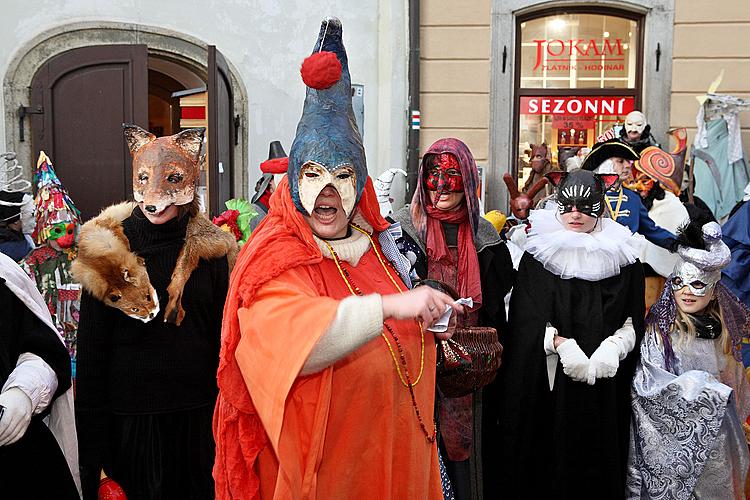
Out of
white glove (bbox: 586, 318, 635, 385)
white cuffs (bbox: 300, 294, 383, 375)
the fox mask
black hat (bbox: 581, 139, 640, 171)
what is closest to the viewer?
white cuffs (bbox: 300, 294, 383, 375)

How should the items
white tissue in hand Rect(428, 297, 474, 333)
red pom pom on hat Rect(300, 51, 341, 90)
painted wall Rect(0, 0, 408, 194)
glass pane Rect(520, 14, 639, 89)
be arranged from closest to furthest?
white tissue in hand Rect(428, 297, 474, 333) < red pom pom on hat Rect(300, 51, 341, 90) < painted wall Rect(0, 0, 408, 194) < glass pane Rect(520, 14, 639, 89)

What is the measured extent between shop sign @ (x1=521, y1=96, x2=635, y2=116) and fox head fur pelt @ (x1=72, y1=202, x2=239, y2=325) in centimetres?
603

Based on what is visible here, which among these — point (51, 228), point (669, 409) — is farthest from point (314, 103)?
point (51, 228)

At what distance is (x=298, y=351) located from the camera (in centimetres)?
208

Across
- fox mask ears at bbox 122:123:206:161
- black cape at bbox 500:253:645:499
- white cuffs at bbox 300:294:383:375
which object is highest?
fox mask ears at bbox 122:123:206:161

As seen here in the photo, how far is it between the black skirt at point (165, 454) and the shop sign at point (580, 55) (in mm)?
6601

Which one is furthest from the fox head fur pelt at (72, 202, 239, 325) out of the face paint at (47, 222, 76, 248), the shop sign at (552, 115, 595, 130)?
the shop sign at (552, 115, 595, 130)

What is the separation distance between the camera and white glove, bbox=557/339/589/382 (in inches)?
148

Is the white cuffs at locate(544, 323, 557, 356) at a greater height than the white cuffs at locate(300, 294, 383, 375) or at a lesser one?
lesser

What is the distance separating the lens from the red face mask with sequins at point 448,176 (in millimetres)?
3799

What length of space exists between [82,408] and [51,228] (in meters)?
2.48

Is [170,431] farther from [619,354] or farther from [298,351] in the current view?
[619,354]

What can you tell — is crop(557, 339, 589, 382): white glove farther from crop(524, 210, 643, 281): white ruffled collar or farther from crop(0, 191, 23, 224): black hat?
crop(0, 191, 23, 224): black hat

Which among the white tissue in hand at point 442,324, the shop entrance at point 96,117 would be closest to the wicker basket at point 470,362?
the white tissue in hand at point 442,324
